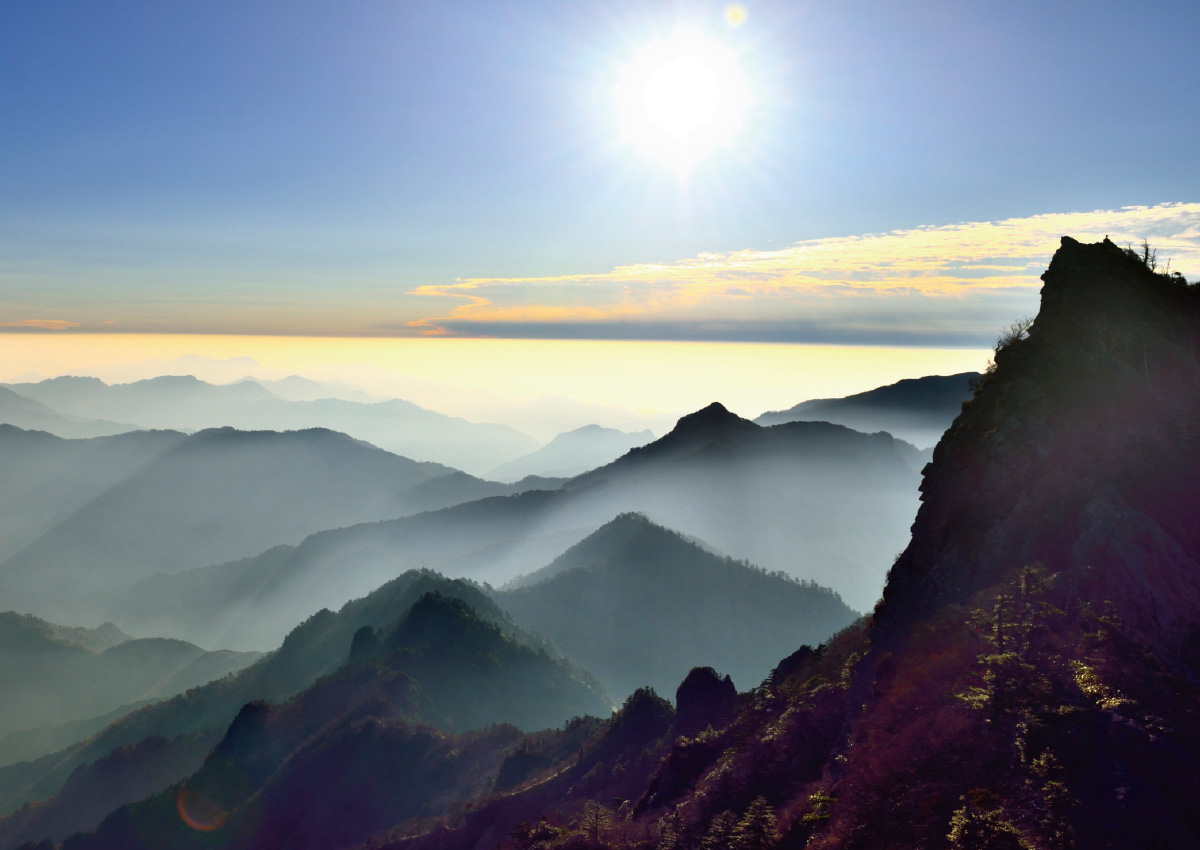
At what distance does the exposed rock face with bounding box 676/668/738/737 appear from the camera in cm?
7588

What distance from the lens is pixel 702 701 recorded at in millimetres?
79250

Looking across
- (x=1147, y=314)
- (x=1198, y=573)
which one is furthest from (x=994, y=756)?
(x=1147, y=314)

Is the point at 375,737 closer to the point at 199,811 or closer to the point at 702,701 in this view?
the point at 199,811

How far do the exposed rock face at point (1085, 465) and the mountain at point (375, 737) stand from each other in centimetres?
8846

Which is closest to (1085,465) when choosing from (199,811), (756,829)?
(756,829)

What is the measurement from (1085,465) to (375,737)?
117 metres

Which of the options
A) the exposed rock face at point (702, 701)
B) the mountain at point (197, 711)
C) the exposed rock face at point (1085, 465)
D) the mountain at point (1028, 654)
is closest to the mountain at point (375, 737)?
the mountain at point (197, 711)

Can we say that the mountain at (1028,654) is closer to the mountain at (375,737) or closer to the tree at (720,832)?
the tree at (720,832)

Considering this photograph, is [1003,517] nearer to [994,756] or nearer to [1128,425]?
[1128,425]

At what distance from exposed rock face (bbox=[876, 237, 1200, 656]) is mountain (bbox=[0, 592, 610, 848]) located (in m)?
88.5

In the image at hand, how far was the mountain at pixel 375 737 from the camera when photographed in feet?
347

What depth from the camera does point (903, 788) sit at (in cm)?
3181

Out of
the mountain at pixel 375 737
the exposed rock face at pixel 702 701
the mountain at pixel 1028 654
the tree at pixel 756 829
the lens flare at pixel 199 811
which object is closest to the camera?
the mountain at pixel 1028 654

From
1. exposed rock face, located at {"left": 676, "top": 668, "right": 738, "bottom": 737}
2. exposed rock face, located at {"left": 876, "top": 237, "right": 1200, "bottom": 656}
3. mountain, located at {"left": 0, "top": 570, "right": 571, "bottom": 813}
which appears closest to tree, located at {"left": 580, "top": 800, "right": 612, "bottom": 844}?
exposed rock face, located at {"left": 676, "top": 668, "right": 738, "bottom": 737}
